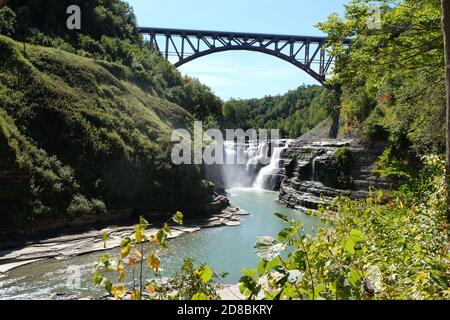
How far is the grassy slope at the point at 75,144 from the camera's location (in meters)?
14.3

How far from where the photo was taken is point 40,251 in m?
11.6

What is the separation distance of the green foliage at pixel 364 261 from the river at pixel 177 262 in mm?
1241

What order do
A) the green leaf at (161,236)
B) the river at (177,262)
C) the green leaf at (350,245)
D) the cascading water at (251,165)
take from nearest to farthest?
the green leaf at (350,245) < the green leaf at (161,236) < the river at (177,262) < the cascading water at (251,165)

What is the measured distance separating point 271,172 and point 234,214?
9951 millimetres

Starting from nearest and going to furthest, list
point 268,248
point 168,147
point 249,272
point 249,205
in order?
point 249,272 < point 268,248 < point 168,147 < point 249,205

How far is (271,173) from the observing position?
91.0 ft

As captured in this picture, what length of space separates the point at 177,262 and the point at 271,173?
17169 millimetres

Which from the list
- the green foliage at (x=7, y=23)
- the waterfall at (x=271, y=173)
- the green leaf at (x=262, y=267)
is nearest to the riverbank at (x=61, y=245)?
the green leaf at (x=262, y=267)

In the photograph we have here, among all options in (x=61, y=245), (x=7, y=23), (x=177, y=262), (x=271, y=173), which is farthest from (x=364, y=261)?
(x=7, y=23)

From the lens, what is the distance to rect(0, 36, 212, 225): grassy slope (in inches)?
565

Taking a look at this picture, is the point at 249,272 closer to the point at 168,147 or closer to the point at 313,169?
the point at 168,147

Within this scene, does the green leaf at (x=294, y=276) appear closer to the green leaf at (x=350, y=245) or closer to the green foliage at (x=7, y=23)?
the green leaf at (x=350, y=245)
